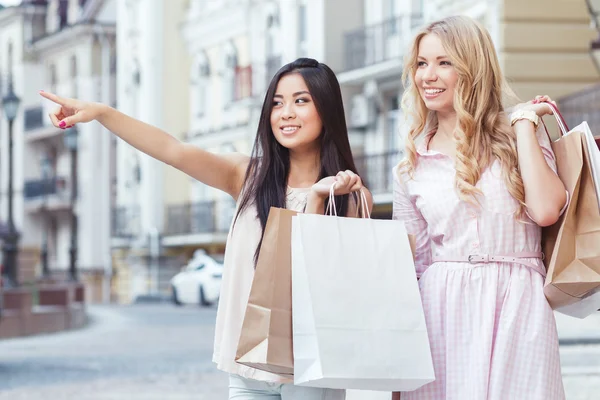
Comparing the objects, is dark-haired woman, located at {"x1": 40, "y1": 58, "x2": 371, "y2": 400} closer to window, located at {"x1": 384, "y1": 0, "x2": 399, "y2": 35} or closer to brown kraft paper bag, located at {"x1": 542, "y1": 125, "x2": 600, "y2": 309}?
brown kraft paper bag, located at {"x1": 542, "y1": 125, "x2": 600, "y2": 309}

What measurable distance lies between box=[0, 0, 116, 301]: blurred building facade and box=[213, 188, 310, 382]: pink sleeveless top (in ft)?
154

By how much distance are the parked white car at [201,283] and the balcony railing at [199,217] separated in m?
4.91

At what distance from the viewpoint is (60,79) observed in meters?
57.6

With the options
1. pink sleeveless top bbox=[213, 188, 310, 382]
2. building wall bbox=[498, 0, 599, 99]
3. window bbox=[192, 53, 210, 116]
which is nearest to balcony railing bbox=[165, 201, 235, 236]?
window bbox=[192, 53, 210, 116]

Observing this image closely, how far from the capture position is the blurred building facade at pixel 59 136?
54.0m

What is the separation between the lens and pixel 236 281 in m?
4.14

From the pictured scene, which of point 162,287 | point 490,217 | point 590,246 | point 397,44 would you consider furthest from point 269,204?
point 162,287

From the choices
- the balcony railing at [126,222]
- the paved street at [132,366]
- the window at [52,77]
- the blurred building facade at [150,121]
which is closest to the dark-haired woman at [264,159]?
the paved street at [132,366]

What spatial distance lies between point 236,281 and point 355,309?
1.81 feet

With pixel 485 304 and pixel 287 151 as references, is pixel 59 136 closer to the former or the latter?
pixel 287 151

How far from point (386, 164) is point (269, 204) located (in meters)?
27.3

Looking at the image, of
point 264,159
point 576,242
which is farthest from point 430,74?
point 576,242

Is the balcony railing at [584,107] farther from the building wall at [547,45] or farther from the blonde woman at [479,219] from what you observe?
the blonde woman at [479,219]

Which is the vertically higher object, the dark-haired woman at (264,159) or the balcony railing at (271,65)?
the balcony railing at (271,65)
